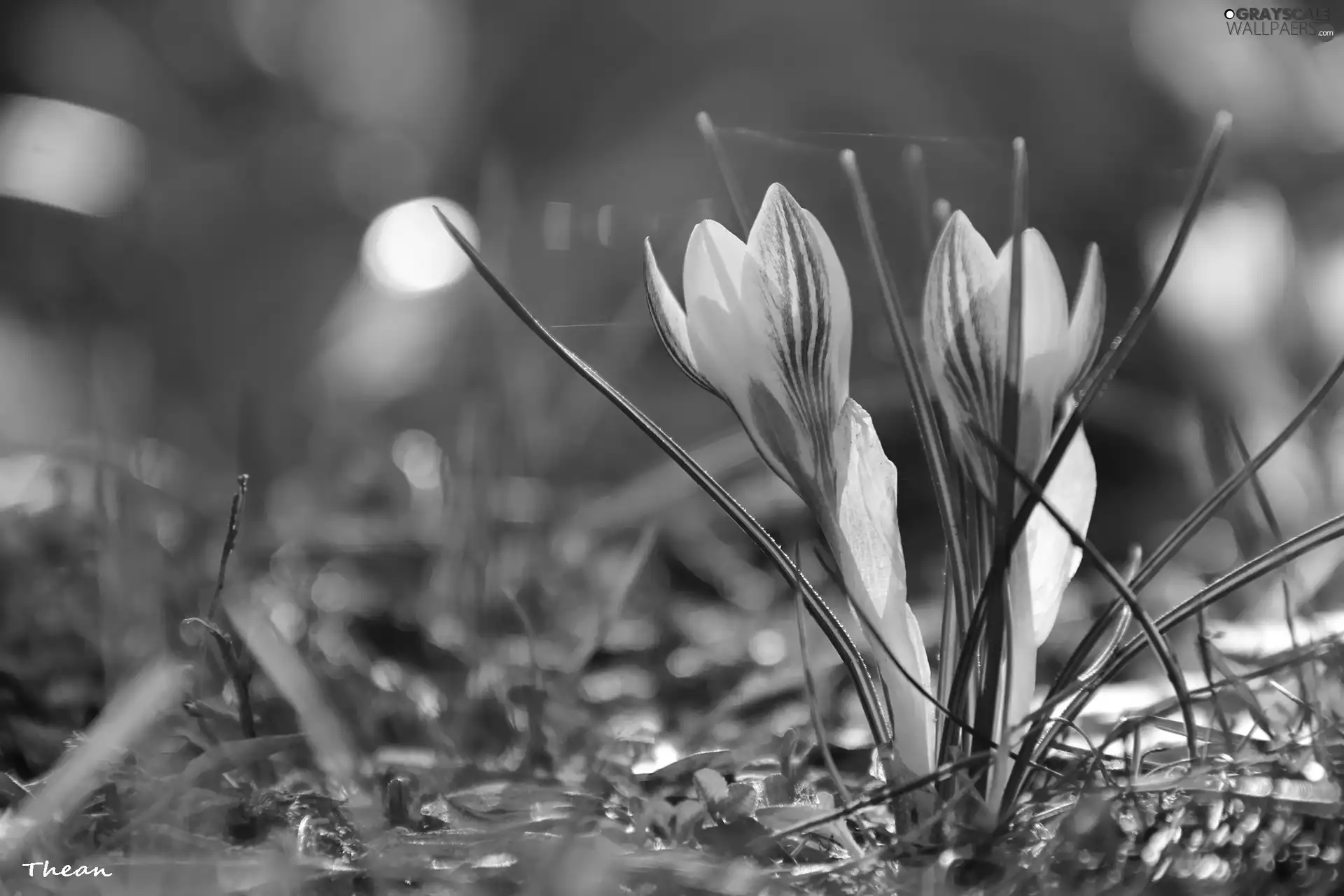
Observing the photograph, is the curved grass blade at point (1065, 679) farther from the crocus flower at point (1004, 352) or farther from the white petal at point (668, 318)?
the white petal at point (668, 318)

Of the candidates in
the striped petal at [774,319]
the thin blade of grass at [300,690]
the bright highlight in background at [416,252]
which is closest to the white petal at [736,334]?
the striped petal at [774,319]

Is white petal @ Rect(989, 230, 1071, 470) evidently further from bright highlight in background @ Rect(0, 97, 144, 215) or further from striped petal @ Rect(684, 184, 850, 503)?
bright highlight in background @ Rect(0, 97, 144, 215)

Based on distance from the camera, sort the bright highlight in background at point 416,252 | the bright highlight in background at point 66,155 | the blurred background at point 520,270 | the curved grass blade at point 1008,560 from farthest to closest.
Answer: the bright highlight in background at point 416,252 → the bright highlight in background at point 66,155 → the blurred background at point 520,270 → the curved grass blade at point 1008,560

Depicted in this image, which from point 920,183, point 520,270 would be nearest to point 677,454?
point 920,183

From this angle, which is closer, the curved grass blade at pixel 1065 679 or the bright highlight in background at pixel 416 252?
the curved grass blade at pixel 1065 679

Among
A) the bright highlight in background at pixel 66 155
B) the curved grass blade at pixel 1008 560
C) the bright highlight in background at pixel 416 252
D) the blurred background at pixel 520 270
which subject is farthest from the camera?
the bright highlight in background at pixel 416 252

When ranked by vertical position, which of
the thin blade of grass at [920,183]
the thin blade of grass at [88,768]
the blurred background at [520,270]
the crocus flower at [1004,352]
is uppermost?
the blurred background at [520,270]

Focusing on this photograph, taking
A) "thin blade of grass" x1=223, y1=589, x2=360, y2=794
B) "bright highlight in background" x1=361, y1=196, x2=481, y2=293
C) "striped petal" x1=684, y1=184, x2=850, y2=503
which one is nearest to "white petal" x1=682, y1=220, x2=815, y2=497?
"striped petal" x1=684, y1=184, x2=850, y2=503

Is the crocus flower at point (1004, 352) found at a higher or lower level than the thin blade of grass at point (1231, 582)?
higher
